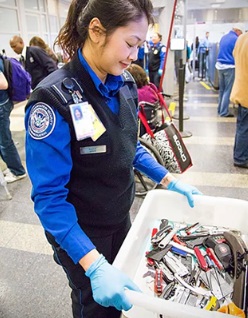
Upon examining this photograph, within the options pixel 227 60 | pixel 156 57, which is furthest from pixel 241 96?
pixel 156 57

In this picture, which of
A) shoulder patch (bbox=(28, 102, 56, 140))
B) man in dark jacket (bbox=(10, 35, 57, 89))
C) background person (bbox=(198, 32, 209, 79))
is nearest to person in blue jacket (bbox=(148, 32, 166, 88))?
man in dark jacket (bbox=(10, 35, 57, 89))

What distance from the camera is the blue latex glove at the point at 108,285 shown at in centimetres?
74

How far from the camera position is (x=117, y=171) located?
0.92 metres

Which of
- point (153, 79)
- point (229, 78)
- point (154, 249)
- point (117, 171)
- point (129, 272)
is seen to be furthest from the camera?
point (153, 79)

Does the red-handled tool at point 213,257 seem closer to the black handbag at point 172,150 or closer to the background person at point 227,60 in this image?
the black handbag at point 172,150

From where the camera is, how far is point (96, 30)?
2.54ft

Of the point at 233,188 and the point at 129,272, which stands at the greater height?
the point at 129,272

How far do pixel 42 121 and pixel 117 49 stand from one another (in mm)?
268

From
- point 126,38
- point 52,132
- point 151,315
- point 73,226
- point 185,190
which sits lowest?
point 151,315

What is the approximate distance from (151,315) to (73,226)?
43 centimetres

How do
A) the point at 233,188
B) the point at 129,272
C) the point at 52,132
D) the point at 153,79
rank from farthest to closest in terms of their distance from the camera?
the point at 153,79
the point at 233,188
the point at 129,272
the point at 52,132

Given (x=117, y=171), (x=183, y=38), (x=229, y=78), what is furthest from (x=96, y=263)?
(x=183, y=38)

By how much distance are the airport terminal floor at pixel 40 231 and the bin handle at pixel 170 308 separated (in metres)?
0.96

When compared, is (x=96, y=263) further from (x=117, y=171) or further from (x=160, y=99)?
(x=160, y=99)
